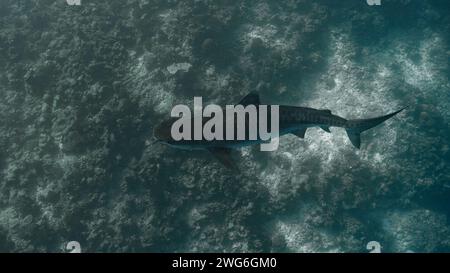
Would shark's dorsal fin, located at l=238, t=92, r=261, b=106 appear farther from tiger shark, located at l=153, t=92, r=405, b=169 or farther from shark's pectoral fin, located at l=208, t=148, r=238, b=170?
shark's pectoral fin, located at l=208, t=148, r=238, b=170

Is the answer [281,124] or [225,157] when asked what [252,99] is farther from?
[225,157]

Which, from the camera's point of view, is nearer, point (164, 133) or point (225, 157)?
point (164, 133)

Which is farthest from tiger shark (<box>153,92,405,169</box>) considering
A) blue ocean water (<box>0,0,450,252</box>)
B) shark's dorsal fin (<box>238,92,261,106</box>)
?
blue ocean water (<box>0,0,450,252</box>)

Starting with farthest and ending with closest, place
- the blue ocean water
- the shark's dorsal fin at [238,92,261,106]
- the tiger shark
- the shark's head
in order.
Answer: the blue ocean water, the shark's dorsal fin at [238,92,261,106], the tiger shark, the shark's head

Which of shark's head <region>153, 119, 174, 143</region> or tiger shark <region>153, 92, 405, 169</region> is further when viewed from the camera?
tiger shark <region>153, 92, 405, 169</region>

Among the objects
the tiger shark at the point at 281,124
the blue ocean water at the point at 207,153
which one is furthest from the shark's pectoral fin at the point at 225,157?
the blue ocean water at the point at 207,153

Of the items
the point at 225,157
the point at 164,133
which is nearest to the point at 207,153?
the point at 225,157

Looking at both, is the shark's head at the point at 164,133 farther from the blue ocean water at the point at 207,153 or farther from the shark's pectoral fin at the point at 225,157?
the blue ocean water at the point at 207,153

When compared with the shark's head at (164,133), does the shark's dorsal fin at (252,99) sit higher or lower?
higher

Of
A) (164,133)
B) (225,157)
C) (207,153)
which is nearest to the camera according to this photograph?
(164,133)
